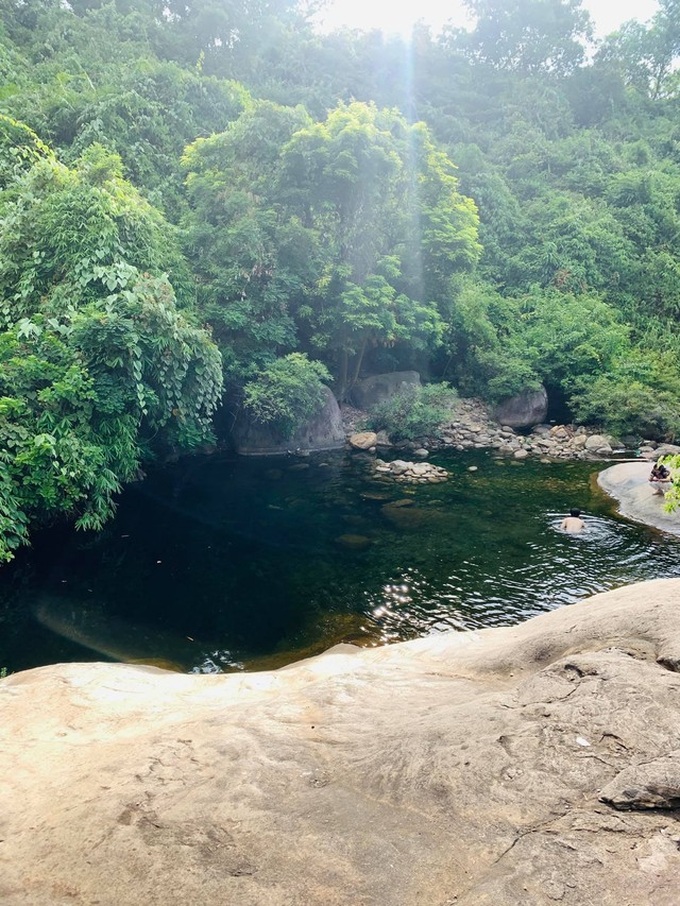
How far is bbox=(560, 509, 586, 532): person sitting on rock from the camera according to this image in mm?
13375

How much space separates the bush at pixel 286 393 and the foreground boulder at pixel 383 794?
15.7 metres

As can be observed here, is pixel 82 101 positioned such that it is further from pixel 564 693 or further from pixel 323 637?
pixel 564 693

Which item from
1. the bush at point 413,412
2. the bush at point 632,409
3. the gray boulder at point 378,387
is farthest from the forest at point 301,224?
the bush at point 413,412

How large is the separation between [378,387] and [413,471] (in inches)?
325

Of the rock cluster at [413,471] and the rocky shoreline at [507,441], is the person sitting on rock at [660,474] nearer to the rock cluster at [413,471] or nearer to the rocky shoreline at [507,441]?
the rock cluster at [413,471]

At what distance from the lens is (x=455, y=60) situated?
47.1m

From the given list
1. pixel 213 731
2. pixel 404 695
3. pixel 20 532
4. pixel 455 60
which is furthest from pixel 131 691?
pixel 455 60

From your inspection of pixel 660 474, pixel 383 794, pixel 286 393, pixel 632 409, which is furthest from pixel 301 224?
pixel 383 794

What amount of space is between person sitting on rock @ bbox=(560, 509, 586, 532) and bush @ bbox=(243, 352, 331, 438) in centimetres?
1056

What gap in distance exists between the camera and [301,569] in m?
11.8

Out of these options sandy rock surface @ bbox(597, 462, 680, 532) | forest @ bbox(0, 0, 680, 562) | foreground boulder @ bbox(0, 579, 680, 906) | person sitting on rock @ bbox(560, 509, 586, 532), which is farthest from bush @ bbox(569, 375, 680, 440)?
foreground boulder @ bbox(0, 579, 680, 906)

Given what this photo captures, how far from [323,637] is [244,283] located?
15451 mm

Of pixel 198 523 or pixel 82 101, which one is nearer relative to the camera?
pixel 198 523

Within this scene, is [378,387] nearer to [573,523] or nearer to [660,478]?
[573,523]
